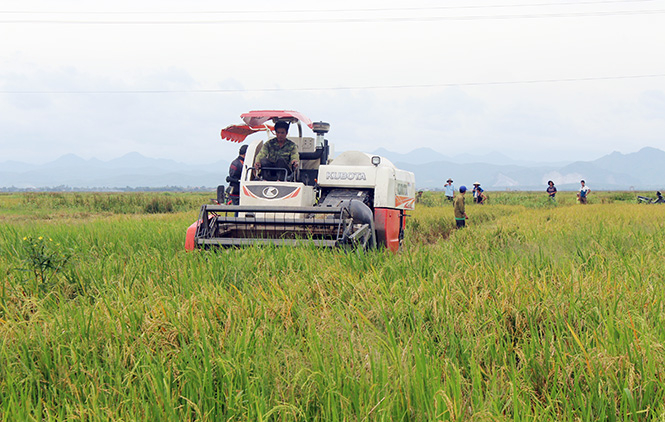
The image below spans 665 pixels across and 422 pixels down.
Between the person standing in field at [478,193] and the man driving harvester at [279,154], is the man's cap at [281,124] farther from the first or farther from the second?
the person standing in field at [478,193]

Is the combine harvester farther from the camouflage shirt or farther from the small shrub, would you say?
the small shrub

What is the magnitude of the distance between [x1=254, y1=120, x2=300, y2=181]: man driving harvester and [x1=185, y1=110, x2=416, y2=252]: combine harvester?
0.11 metres

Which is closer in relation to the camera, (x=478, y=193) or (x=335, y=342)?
(x=335, y=342)

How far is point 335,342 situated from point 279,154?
5453 mm

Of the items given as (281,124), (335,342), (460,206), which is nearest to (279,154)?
(281,124)

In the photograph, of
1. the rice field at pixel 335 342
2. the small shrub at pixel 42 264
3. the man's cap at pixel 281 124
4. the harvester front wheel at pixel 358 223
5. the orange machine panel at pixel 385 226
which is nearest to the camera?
the rice field at pixel 335 342

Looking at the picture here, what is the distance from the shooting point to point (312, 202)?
26.2 ft

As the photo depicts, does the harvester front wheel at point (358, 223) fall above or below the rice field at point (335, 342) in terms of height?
above

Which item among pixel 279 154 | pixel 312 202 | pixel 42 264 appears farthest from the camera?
pixel 279 154

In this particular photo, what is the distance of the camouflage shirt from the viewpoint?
318 inches

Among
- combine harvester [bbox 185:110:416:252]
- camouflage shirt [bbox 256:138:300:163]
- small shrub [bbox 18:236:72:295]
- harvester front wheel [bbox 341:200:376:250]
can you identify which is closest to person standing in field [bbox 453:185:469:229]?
combine harvester [bbox 185:110:416:252]

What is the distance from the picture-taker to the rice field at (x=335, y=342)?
2.42 m

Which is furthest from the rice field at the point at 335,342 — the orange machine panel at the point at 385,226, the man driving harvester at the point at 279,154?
the man driving harvester at the point at 279,154

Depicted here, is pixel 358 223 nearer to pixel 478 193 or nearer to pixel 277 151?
pixel 277 151
